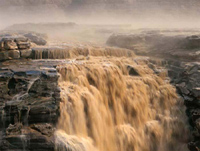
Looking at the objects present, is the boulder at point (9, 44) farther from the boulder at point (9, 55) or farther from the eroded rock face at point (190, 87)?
the eroded rock face at point (190, 87)

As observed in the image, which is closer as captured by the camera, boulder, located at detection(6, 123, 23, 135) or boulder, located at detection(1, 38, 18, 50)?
boulder, located at detection(6, 123, 23, 135)

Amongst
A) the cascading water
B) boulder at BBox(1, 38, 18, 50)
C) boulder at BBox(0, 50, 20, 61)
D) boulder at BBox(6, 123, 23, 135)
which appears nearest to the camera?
boulder at BBox(6, 123, 23, 135)

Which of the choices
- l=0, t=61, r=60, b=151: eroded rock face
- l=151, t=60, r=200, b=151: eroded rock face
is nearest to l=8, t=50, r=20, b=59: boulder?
l=0, t=61, r=60, b=151: eroded rock face

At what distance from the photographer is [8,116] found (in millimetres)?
7250

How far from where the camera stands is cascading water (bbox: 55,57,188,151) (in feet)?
26.4

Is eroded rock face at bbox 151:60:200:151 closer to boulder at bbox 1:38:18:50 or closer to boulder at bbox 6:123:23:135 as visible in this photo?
boulder at bbox 6:123:23:135

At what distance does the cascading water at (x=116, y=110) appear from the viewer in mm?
8039

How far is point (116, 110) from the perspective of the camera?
9062 millimetres

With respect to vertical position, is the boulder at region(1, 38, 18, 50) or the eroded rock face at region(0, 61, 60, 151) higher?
the boulder at region(1, 38, 18, 50)

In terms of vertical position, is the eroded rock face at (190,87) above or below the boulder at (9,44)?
below

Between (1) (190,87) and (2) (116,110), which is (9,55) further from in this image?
(1) (190,87)

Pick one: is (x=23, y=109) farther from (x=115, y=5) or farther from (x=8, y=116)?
(x=115, y=5)

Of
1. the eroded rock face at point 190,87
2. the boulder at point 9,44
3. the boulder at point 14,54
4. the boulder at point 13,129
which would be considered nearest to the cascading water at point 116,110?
the eroded rock face at point 190,87

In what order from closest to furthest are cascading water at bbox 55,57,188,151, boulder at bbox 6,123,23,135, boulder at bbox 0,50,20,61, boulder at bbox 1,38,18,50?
boulder at bbox 6,123,23,135
cascading water at bbox 55,57,188,151
boulder at bbox 0,50,20,61
boulder at bbox 1,38,18,50
